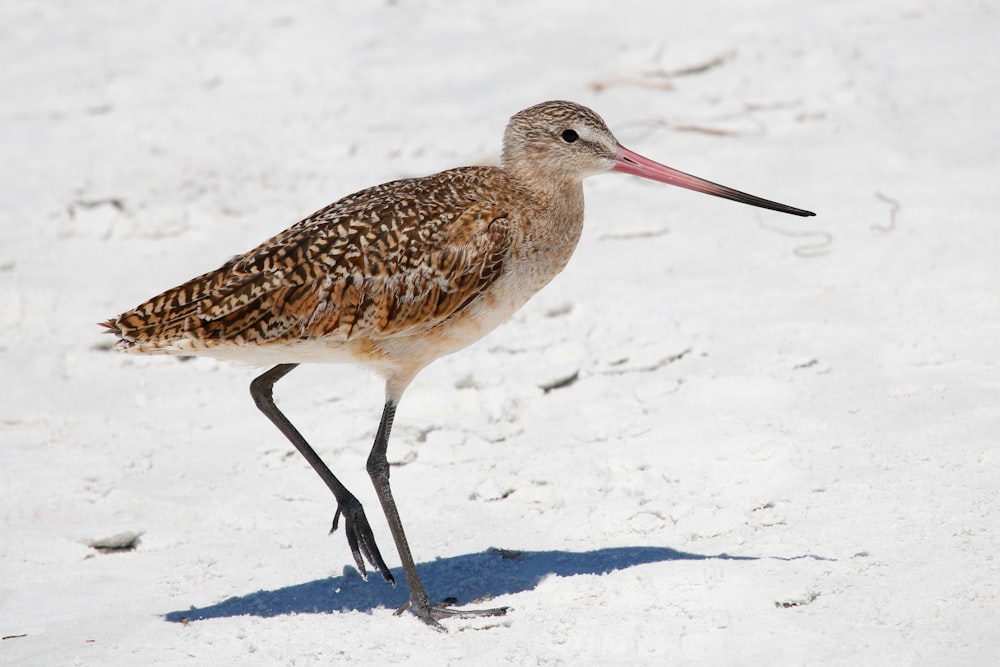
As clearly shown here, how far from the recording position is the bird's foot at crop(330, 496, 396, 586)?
507 centimetres

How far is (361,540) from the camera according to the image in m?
5.12

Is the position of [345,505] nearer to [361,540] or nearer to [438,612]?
[361,540]

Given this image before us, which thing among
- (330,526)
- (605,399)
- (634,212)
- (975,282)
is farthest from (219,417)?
(975,282)

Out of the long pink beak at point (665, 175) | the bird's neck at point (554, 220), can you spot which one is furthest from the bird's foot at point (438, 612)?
the long pink beak at point (665, 175)

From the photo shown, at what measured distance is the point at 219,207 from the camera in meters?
8.37

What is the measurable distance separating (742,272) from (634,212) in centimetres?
102

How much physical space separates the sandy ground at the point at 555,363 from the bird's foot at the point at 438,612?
0.04 meters

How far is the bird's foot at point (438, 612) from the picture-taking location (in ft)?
15.6

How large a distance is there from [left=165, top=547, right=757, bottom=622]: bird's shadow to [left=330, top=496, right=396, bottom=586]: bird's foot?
0.13 meters

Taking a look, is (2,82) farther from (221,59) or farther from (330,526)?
(330,526)

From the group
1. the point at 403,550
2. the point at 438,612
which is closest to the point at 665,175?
the point at 403,550

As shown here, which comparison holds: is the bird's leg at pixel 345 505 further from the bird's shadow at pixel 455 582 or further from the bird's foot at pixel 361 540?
the bird's shadow at pixel 455 582

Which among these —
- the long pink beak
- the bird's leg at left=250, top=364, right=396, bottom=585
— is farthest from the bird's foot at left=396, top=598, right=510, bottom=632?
the long pink beak

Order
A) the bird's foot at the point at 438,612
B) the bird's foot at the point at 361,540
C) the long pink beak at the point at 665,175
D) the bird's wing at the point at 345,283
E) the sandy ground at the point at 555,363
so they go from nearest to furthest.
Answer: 1. the sandy ground at the point at 555,363
2. the bird's foot at the point at 438,612
3. the bird's wing at the point at 345,283
4. the bird's foot at the point at 361,540
5. the long pink beak at the point at 665,175
